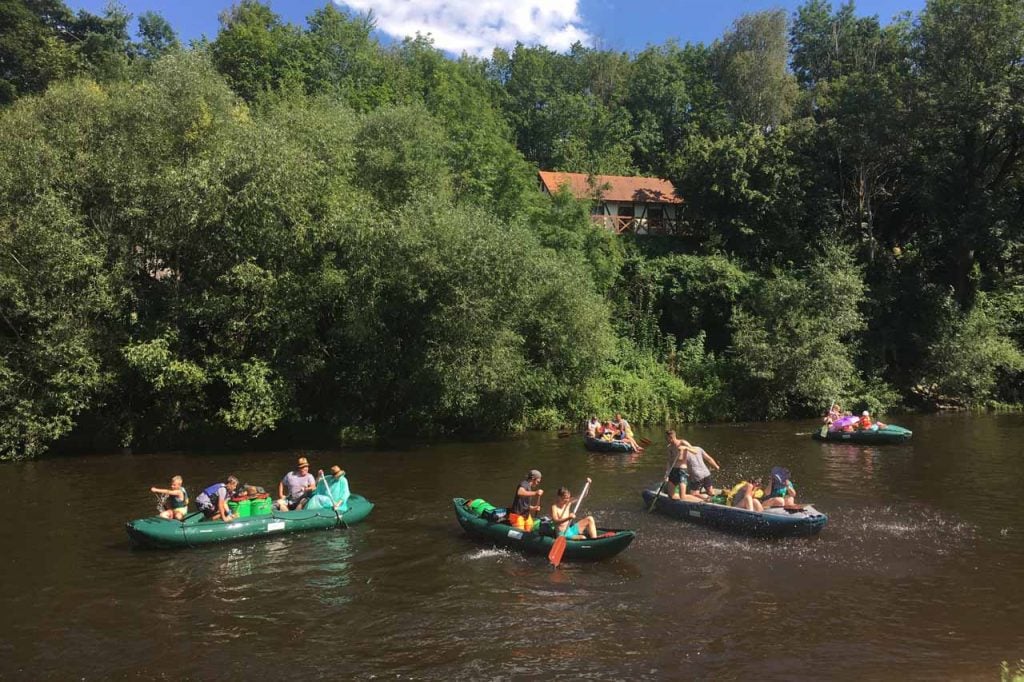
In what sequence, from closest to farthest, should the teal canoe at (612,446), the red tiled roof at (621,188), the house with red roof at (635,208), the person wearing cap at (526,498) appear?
the person wearing cap at (526,498) → the teal canoe at (612,446) → the red tiled roof at (621,188) → the house with red roof at (635,208)

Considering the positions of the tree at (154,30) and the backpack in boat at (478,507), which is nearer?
the backpack in boat at (478,507)

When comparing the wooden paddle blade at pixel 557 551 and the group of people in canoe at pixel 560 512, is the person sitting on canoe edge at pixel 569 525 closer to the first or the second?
the group of people in canoe at pixel 560 512

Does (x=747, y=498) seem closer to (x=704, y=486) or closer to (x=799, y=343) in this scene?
(x=704, y=486)

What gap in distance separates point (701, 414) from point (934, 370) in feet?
38.5

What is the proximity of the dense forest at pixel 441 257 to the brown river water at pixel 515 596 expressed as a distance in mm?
Result: 6120

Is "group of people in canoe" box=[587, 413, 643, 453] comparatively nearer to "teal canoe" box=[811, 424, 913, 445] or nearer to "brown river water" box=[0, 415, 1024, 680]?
"brown river water" box=[0, 415, 1024, 680]

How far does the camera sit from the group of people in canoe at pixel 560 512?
41.1ft

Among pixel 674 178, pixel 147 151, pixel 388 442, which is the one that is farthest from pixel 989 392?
pixel 147 151

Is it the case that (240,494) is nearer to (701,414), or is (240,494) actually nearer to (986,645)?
(986,645)

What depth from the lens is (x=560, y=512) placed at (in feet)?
42.2

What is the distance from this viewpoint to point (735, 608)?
33.6 ft

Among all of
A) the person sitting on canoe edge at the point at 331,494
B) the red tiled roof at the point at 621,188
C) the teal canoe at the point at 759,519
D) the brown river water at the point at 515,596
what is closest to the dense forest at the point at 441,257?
the red tiled roof at the point at 621,188

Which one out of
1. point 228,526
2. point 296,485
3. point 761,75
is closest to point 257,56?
point 761,75

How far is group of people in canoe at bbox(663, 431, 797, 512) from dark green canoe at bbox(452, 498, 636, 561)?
100 inches
